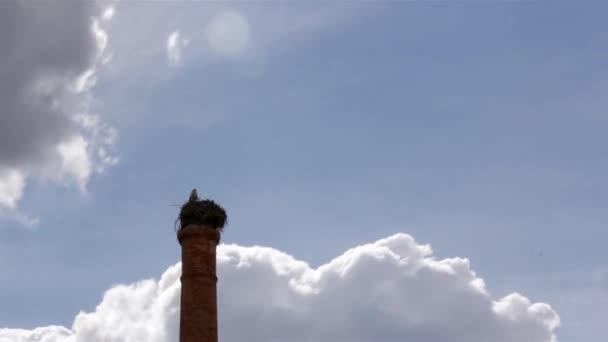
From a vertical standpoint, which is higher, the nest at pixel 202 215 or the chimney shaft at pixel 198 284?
the nest at pixel 202 215

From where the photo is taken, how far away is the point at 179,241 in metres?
28.0

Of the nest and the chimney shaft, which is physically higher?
the nest

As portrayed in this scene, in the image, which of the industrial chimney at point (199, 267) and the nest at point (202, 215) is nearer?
the industrial chimney at point (199, 267)

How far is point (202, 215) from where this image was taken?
1101 inches

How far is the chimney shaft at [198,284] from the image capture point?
26062 mm

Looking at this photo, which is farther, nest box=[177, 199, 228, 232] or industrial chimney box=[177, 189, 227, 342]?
nest box=[177, 199, 228, 232]

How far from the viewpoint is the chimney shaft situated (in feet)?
85.5

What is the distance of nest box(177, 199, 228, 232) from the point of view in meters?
28.0

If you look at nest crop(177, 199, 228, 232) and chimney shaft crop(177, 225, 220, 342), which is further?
nest crop(177, 199, 228, 232)

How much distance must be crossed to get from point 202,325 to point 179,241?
323 cm

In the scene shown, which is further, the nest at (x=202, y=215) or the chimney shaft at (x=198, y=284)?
the nest at (x=202, y=215)

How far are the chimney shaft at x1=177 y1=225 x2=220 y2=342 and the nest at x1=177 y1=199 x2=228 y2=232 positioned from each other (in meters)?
0.24

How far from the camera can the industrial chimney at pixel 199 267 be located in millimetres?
26125

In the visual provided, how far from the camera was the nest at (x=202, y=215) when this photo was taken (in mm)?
27969
